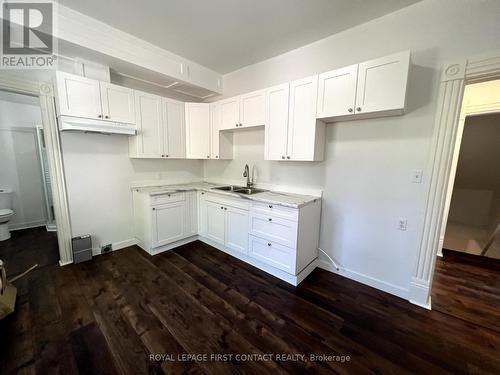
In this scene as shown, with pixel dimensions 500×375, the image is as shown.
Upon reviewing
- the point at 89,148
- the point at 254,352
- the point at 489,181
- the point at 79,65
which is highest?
the point at 79,65

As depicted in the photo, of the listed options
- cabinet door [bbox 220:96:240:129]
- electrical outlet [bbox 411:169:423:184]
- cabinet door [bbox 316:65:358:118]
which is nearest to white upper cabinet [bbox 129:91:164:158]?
cabinet door [bbox 220:96:240:129]

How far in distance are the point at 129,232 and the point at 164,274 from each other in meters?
1.22

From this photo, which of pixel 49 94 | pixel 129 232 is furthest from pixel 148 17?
pixel 129 232

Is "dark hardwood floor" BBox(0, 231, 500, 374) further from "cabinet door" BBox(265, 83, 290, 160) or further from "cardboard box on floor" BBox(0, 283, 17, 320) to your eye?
"cabinet door" BBox(265, 83, 290, 160)

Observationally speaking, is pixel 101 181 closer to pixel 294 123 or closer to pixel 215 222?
pixel 215 222

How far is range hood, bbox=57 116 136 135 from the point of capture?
2246mm

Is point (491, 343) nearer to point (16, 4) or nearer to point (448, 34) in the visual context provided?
point (448, 34)

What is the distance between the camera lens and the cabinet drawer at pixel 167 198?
2.89m

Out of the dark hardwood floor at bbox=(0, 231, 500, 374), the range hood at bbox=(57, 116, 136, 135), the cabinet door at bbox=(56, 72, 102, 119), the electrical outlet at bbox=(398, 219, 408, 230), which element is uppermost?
the cabinet door at bbox=(56, 72, 102, 119)

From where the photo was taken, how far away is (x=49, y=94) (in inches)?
93.5

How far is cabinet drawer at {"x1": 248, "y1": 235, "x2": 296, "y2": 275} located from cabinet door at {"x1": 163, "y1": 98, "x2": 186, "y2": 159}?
74.9 inches

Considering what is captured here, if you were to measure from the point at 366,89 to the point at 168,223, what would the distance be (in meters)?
3.06

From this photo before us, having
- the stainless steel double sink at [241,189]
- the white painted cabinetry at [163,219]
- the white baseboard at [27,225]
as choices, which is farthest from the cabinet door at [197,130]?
the white baseboard at [27,225]

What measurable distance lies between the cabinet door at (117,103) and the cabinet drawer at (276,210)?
2151mm
